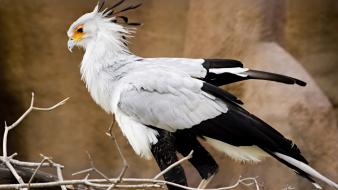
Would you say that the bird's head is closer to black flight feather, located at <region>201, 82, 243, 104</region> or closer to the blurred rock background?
black flight feather, located at <region>201, 82, 243, 104</region>

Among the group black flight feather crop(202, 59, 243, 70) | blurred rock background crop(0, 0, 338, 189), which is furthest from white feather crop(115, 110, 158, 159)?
blurred rock background crop(0, 0, 338, 189)

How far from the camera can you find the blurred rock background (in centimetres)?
458

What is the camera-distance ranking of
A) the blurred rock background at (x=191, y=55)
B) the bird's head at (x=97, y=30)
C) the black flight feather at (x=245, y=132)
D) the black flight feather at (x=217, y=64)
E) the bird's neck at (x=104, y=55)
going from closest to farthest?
the black flight feather at (x=245, y=132) < the black flight feather at (x=217, y=64) < the bird's neck at (x=104, y=55) < the bird's head at (x=97, y=30) < the blurred rock background at (x=191, y=55)

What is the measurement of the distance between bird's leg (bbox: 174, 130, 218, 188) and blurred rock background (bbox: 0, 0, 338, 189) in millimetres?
1029

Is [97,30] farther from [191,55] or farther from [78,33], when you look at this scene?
[191,55]

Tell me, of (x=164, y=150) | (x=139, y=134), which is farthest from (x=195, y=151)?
(x=139, y=134)

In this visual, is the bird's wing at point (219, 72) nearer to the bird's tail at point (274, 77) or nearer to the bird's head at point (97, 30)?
the bird's tail at point (274, 77)

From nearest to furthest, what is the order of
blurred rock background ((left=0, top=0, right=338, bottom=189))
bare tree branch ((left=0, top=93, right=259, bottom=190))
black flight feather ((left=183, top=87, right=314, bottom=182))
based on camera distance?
1. bare tree branch ((left=0, top=93, right=259, bottom=190))
2. black flight feather ((left=183, top=87, right=314, bottom=182))
3. blurred rock background ((left=0, top=0, right=338, bottom=189))

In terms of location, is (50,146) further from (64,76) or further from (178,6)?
(178,6)

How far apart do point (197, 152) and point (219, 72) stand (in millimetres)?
370

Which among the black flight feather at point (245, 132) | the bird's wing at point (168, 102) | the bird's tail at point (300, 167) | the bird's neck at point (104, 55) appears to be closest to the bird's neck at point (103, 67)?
the bird's neck at point (104, 55)

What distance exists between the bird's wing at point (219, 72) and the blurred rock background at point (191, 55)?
3.77 feet

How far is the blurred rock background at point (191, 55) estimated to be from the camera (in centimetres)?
458

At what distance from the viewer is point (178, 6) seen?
5.21 metres
